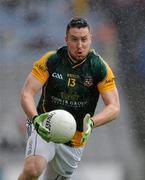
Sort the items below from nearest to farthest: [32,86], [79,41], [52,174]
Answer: [79,41]
[32,86]
[52,174]

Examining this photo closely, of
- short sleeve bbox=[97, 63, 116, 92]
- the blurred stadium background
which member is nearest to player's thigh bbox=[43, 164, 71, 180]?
short sleeve bbox=[97, 63, 116, 92]

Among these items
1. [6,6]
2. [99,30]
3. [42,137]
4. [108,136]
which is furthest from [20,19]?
[42,137]

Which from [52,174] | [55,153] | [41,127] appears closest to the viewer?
[41,127]

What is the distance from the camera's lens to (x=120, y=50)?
10219 millimetres

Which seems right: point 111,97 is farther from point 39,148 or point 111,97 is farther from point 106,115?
point 39,148

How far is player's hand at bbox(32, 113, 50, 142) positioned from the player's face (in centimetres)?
62

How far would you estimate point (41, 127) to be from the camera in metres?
6.07

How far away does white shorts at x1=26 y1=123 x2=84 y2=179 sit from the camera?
654cm

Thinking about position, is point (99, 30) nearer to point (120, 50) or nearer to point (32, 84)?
point (120, 50)

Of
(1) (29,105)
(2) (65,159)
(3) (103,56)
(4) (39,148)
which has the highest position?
(3) (103,56)

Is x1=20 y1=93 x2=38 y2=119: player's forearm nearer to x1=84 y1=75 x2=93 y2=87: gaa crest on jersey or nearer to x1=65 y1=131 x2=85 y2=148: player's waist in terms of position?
x1=84 y1=75 x2=93 y2=87: gaa crest on jersey

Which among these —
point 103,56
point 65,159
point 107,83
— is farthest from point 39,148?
point 103,56

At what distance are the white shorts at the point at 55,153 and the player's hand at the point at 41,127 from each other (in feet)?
1.35

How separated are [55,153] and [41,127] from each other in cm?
80
